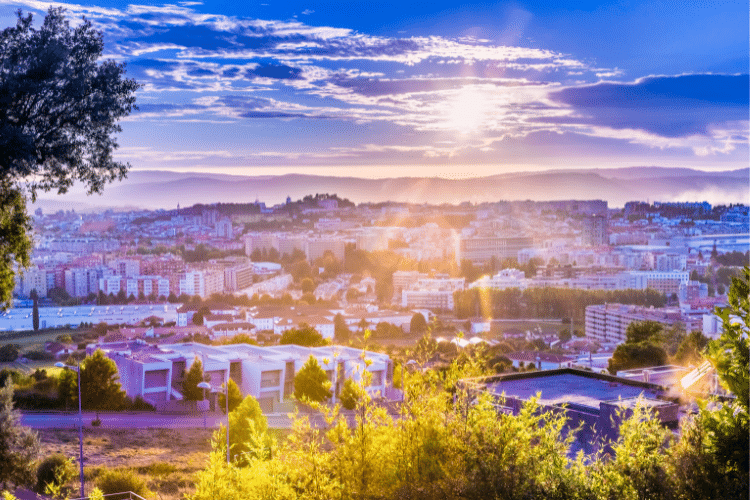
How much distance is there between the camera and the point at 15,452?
10.1 ft

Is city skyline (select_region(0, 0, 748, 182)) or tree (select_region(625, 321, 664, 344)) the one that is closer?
city skyline (select_region(0, 0, 748, 182))

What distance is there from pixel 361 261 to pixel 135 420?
2106 cm

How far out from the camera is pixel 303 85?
47.0 ft

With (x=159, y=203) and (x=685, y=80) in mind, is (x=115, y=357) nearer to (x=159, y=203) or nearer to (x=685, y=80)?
(x=159, y=203)

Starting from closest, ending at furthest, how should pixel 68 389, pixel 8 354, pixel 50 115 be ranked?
pixel 50 115 < pixel 68 389 < pixel 8 354

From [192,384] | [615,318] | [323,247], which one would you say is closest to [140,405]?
[192,384]

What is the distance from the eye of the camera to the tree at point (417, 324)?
68.7 feet

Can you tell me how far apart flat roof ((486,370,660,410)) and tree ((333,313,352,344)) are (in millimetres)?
14373

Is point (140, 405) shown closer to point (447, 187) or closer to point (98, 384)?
point (98, 384)

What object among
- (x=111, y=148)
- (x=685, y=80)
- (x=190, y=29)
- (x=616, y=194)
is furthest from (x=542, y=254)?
(x=111, y=148)

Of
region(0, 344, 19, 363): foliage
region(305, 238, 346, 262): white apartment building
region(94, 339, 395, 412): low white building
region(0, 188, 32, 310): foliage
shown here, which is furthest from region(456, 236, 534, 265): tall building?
region(0, 188, 32, 310): foliage

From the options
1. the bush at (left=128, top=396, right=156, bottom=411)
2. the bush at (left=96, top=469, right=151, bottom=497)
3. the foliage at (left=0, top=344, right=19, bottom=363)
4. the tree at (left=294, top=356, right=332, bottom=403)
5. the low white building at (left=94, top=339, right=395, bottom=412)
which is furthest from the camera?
the foliage at (left=0, top=344, right=19, bottom=363)

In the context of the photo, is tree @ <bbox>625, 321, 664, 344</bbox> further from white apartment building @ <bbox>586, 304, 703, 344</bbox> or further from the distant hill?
the distant hill

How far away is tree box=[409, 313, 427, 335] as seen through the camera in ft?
68.7
